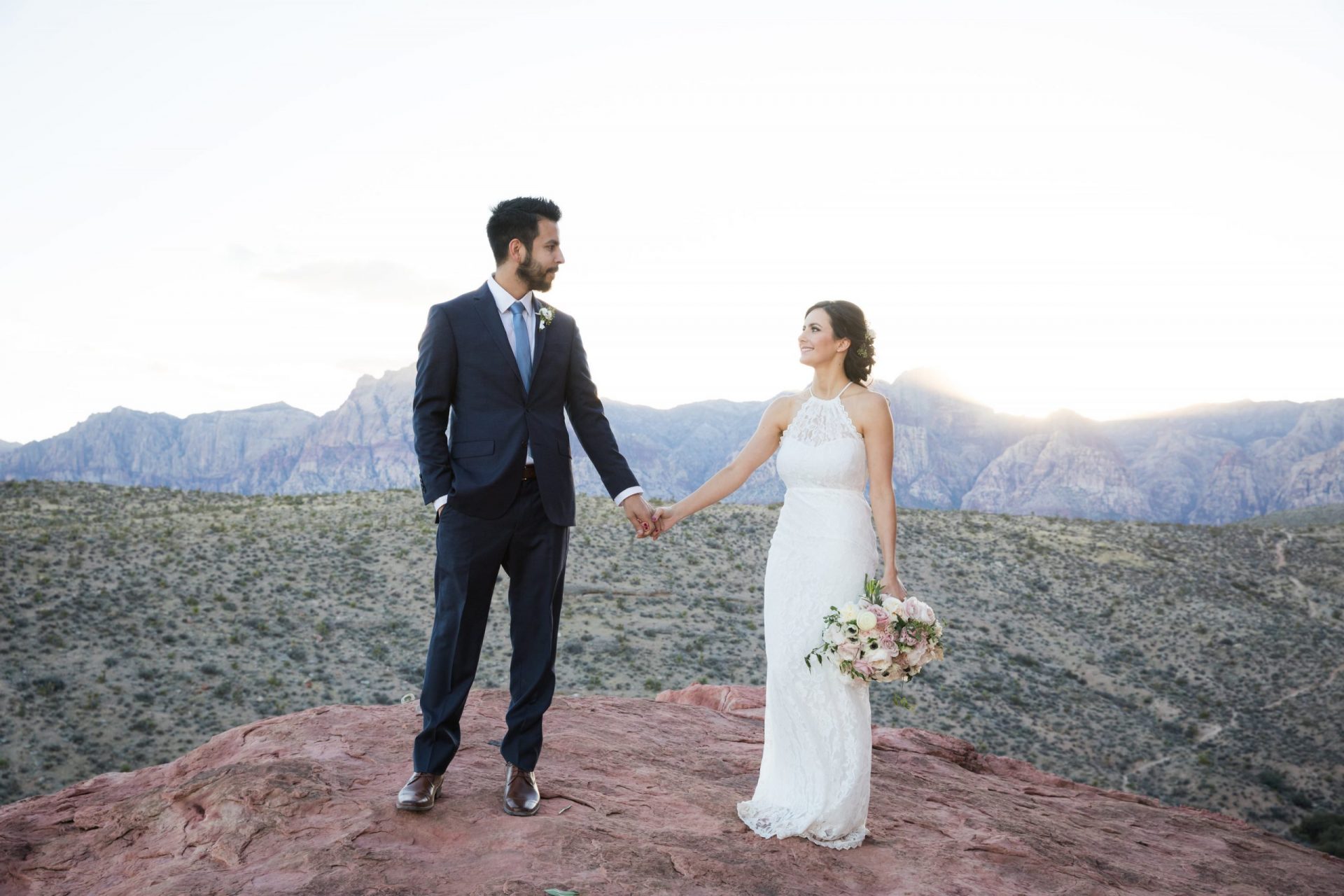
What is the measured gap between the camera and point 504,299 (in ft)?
14.8

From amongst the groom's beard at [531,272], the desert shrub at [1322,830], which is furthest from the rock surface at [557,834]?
the desert shrub at [1322,830]

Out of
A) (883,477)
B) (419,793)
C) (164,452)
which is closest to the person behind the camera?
(419,793)

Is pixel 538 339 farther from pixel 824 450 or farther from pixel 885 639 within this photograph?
pixel 885 639

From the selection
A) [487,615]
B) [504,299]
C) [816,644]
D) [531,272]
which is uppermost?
[531,272]

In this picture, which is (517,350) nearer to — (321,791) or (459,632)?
(459,632)

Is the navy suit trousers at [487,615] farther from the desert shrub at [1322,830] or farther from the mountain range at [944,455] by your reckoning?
the mountain range at [944,455]

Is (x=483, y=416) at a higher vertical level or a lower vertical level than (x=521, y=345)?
lower

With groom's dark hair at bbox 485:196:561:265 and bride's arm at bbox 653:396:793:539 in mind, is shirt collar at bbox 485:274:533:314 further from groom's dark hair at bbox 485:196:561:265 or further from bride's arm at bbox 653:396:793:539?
bride's arm at bbox 653:396:793:539

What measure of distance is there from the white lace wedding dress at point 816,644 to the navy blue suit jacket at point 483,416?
1350 mm

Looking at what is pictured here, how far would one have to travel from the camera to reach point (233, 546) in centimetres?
2683

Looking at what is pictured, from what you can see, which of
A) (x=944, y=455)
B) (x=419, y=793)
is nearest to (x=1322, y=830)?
(x=419, y=793)

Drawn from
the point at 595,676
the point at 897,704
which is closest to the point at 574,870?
the point at 595,676

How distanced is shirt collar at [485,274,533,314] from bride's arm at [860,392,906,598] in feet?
6.60

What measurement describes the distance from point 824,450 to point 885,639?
1138 mm
